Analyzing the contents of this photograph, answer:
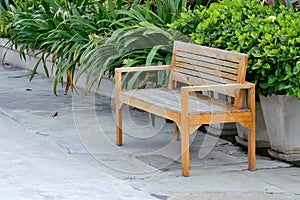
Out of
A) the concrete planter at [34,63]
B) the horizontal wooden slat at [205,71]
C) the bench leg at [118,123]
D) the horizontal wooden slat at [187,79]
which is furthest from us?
the concrete planter at [34,63]

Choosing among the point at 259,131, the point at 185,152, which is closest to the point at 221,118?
the point at 185,152

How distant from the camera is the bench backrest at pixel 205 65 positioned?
6551mm

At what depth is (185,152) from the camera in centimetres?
628

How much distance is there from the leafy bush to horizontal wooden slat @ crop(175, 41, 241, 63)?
19 centimetres

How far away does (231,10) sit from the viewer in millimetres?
7336

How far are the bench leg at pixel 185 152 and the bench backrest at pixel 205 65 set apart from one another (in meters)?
0.57

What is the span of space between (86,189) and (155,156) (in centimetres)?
131

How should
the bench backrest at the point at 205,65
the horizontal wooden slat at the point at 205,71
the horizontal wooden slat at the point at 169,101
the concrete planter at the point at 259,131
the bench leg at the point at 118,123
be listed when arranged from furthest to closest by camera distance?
the bench leg at the point at 118,123, the concrete planter at the point at 259,131, the horizontal wooden slat at the point at 205,71, the bench backrest at the point at 205,65, the horizontal wooden slat at the point at 169,101

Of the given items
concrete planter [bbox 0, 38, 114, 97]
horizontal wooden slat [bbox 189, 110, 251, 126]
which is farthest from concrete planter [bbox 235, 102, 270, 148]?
concrete planter [bbox 0, 38, 114, 97]

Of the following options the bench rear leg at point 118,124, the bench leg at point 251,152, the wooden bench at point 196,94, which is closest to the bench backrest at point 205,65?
the wooden bench at point 196,94

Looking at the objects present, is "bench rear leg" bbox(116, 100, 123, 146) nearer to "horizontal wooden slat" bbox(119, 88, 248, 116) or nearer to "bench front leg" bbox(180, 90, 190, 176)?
"horizontal wooden slat" bbox(119, 88, 248, 116)

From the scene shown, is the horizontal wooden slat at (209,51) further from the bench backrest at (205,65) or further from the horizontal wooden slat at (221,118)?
the horizontal wooden slat at (221,118)

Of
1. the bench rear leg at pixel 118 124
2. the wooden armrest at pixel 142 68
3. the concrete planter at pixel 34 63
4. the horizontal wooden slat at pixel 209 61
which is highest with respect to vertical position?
the horizontal wooden slat at pixel 209 61

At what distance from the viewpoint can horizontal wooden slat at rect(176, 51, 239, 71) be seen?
261 inches
